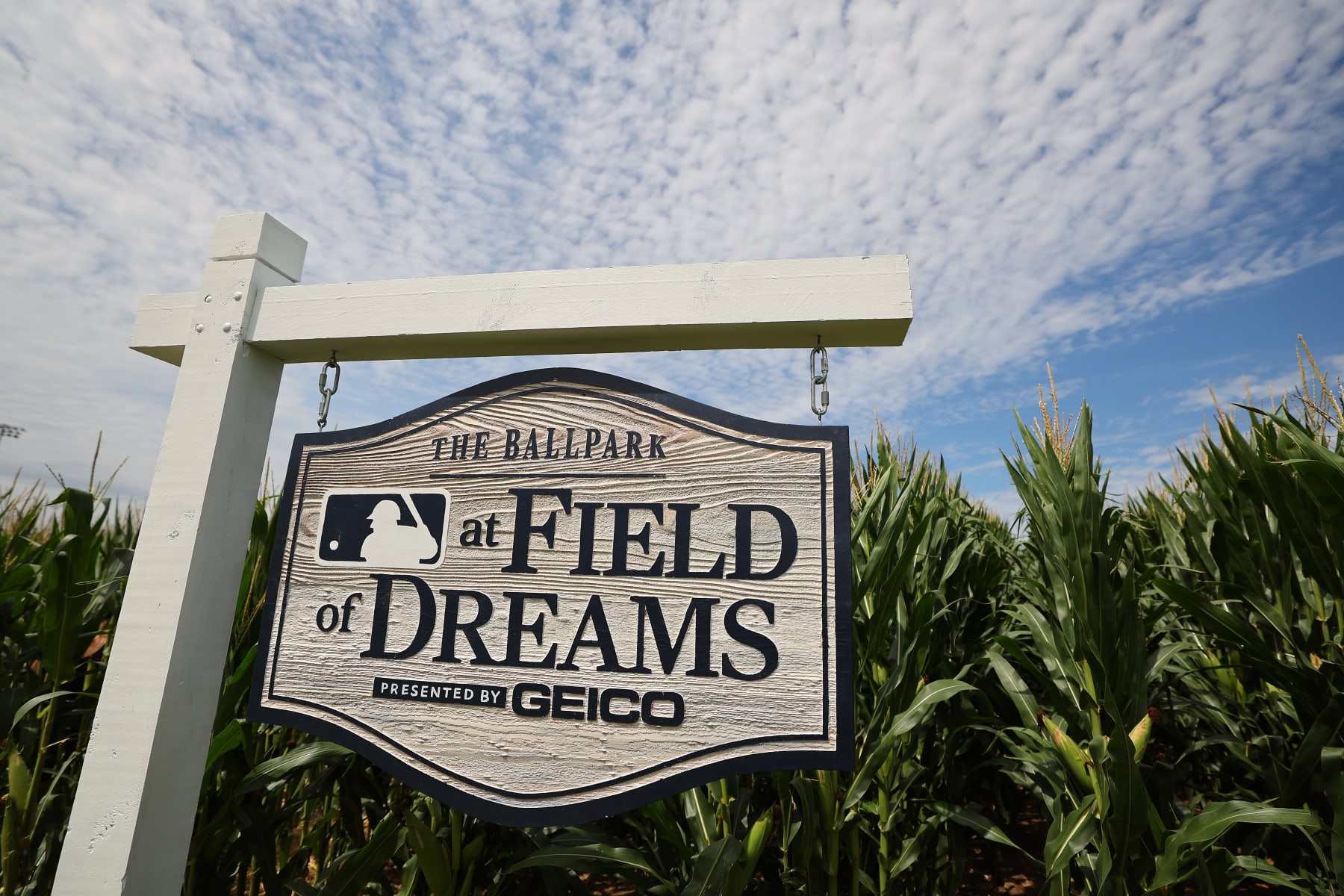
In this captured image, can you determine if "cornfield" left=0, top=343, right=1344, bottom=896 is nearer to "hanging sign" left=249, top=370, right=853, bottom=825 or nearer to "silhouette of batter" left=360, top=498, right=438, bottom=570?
"hanging sign" left=249, top=370, right=853, bottom=825

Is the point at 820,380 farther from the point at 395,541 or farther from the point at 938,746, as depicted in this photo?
the point at 938,746

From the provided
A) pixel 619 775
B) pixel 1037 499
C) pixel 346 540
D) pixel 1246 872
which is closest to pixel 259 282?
pixel 346 540

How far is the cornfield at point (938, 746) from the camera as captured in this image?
1.55 metres

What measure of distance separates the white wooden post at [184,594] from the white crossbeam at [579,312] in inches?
3.9

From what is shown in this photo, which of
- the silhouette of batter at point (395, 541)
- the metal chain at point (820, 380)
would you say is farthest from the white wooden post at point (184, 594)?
the metal chain at point (820, 380)

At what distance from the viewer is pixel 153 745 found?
1.32 metres

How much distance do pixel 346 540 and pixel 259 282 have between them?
0.72 m

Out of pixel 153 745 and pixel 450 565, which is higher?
pixel 450 565

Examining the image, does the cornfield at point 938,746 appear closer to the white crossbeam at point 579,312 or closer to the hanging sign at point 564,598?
the hanging sign at point 564,598

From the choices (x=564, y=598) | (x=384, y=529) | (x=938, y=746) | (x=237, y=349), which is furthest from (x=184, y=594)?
(x=938, y=746)

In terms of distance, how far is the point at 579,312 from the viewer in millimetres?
1373

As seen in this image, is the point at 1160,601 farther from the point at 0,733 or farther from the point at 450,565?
the point at 0,733

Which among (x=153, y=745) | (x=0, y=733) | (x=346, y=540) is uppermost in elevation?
(x=346, y=540)

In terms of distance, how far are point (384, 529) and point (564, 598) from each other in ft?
1.55
